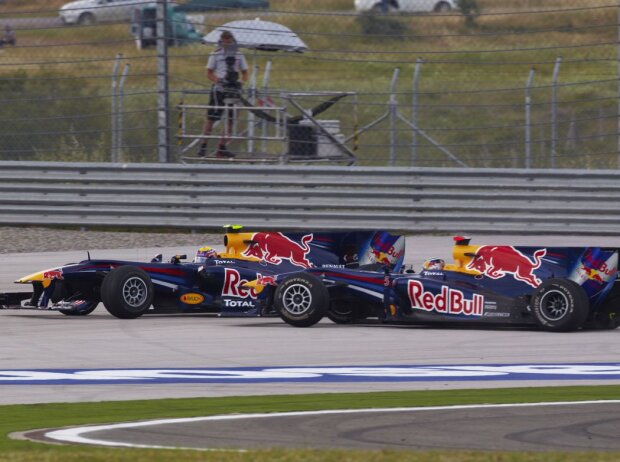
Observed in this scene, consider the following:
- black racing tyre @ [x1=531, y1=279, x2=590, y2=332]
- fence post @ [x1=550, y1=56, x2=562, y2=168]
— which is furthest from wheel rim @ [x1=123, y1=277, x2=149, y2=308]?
fence post @ [x1=550, y1=56, x2=562, y2=168]

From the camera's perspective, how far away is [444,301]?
11125mm

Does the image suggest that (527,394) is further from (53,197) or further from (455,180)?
(53,197)

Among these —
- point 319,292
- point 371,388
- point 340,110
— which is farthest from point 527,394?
point 340,110

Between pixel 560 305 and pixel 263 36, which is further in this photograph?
pixel 263 36

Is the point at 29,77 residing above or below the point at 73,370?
above

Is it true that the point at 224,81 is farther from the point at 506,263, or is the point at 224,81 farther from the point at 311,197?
the point at 506,263

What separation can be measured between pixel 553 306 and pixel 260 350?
2.35 meters

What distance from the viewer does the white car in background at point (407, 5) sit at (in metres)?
18.0

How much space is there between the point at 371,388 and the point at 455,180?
9215mm

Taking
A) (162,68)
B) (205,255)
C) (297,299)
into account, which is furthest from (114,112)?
(297,299)

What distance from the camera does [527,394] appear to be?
7.96 metres

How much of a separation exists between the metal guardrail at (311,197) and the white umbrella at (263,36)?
1.48 m

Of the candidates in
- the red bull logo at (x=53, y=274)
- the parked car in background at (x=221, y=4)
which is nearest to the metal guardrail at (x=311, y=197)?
the parked car in background at (x=221, y=4)

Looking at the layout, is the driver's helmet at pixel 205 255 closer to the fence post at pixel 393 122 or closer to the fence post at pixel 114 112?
the fence post at pixel 393 122
